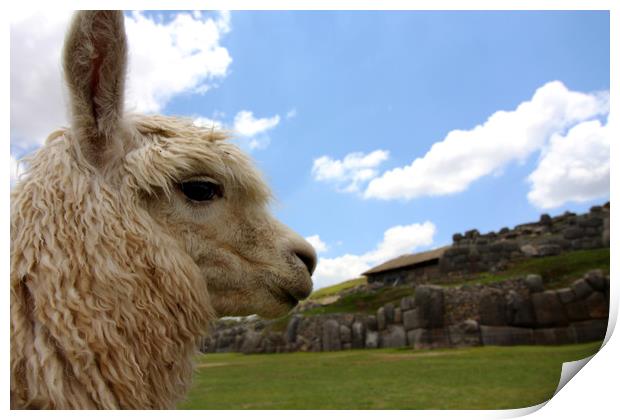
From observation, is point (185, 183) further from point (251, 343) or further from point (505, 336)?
point (251, 343)

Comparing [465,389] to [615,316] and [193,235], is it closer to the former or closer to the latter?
[615,316]

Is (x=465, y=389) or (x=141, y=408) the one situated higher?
(x=141, y=408)

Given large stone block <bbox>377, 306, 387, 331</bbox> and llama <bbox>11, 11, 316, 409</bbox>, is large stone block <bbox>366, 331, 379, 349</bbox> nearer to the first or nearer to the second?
large stone block <bbox>377, 306, 387, 331</bbox>

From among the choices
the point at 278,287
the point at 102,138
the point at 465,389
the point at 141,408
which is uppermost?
the point at 102,138

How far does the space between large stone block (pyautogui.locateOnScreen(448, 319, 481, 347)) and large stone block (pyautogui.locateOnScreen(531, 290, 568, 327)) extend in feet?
4.38

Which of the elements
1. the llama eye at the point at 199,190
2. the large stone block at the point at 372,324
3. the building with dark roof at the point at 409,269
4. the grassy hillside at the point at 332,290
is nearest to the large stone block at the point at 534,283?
the large stone block at the point at 372,324

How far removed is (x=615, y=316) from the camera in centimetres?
206

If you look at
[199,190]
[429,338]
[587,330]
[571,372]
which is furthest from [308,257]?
[429,338]

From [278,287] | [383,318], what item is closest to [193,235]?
[278,287]

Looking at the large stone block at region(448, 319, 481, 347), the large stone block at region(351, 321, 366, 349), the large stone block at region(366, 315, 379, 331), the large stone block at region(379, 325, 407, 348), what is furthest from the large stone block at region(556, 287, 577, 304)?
the large stone block at region(351, 321, 366, 349)

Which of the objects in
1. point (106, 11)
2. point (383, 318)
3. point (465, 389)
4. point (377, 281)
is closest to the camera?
point (106, 11)

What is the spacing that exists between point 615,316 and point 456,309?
11.0 m

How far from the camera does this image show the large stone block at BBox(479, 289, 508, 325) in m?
11.8

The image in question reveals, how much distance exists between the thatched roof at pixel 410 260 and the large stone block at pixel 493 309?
5721 millimetres
